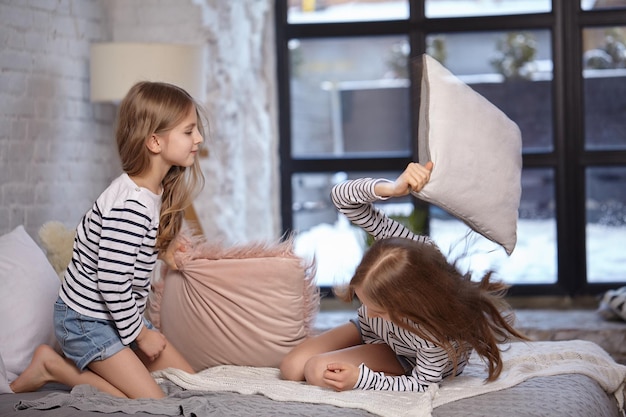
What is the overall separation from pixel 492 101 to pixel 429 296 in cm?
266

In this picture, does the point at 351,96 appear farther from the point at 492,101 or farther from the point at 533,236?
the point at 533,236

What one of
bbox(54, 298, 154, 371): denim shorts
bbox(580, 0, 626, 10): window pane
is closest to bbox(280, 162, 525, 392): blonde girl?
bbox(54, 298, 154, 371): denim shorts

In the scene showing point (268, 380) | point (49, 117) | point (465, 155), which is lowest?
point (268, 380)

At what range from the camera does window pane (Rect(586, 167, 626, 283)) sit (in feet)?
14.9

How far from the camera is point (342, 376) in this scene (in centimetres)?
219

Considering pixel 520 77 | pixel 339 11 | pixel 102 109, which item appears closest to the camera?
pixel 102 109

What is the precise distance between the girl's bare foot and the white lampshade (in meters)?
1.41

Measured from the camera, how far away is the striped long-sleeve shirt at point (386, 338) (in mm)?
2221

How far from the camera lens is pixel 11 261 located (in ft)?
8.29

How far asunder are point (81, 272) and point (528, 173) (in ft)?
9.35

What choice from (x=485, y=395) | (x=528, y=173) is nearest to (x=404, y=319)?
(x=485, y=395)

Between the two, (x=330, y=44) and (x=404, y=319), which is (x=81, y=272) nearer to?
(x=404, y=319)

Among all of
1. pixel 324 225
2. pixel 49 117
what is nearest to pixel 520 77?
pixel 324 225

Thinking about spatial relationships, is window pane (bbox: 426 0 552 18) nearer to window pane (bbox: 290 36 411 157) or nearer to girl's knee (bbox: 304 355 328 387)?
window pane (bbox: 290 36 411 157)
